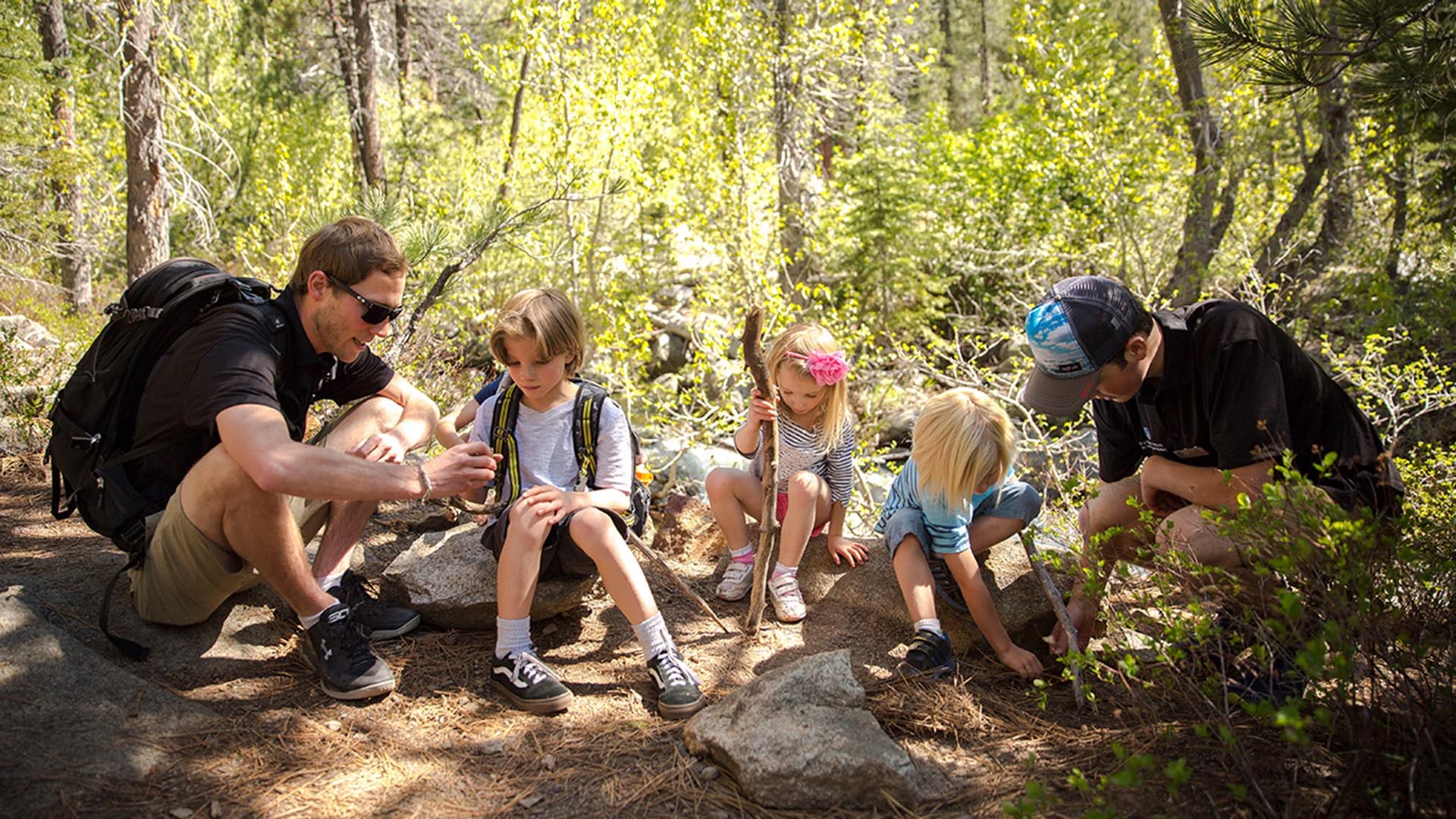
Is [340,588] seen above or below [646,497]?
below

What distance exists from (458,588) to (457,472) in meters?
0.79

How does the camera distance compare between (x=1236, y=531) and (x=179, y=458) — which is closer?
(x=1236, y=531)

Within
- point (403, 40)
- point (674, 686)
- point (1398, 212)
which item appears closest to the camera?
point (674, 686)

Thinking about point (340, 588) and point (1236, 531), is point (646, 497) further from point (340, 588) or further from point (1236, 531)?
point (1236, 531)

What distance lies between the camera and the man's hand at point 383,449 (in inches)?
118

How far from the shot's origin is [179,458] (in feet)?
9.53

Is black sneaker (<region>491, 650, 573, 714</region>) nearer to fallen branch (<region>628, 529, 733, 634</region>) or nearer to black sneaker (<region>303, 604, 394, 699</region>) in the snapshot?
black sneaker (<region>303, 604, 394, 699</region>)

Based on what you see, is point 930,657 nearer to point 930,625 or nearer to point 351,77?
point 930,625

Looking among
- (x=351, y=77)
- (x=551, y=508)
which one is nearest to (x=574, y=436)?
(x=551, y=508)

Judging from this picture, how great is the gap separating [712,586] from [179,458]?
6.81ft

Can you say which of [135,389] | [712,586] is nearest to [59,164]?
[135,389]

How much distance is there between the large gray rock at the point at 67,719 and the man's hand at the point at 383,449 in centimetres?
89

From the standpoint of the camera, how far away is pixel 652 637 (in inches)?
115

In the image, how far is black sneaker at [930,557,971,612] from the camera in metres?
3.38
